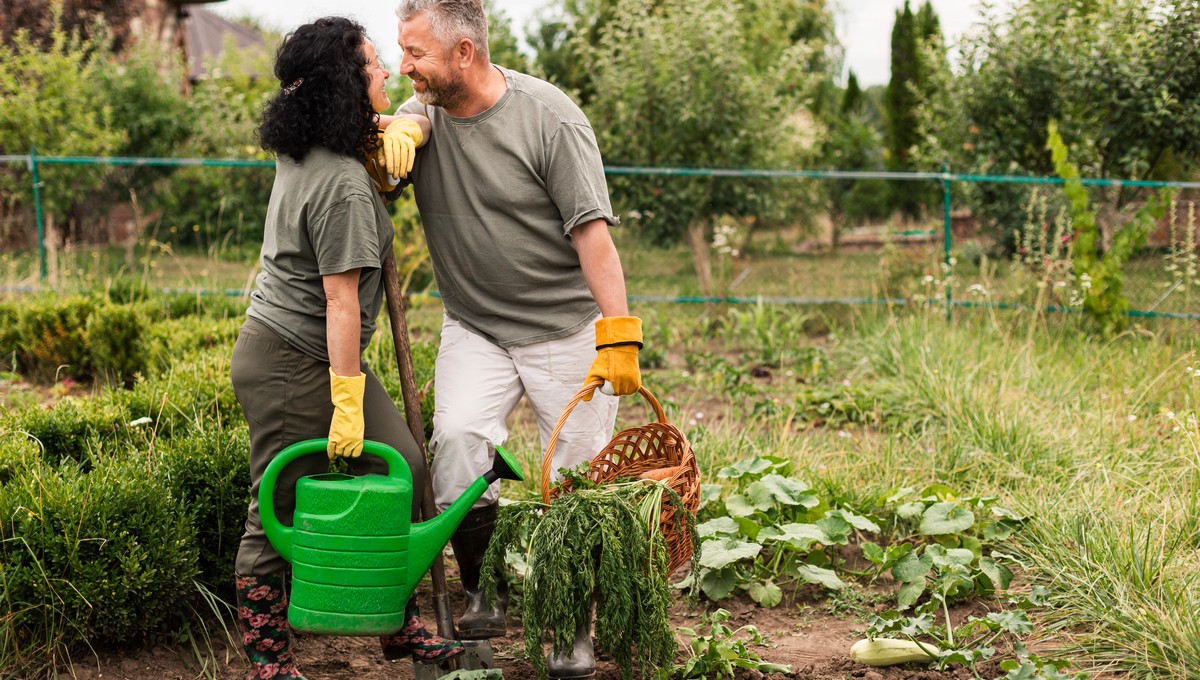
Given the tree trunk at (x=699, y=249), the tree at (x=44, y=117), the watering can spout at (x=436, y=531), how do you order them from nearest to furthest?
the watering can spout at (x=436, y=531), the tree trunk at (x=699, y=249), the tree at (x=44, y=117)

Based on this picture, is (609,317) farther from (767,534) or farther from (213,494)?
(213,494)

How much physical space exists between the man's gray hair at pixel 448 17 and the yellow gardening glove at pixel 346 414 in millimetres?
968

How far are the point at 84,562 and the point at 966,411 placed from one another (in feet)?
11.5

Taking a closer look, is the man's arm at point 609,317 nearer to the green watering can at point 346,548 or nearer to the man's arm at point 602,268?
the man's arm at point 602,268

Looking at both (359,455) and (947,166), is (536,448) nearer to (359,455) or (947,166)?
(359,455)

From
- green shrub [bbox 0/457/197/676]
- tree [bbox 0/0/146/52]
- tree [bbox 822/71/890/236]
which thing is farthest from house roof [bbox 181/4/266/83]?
green shrub [bbox 0/457/197/676]

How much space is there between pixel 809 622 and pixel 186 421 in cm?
218

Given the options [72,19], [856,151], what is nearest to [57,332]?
[72,19]

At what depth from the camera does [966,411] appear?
4703 mm

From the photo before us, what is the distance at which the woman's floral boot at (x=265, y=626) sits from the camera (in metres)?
2.72

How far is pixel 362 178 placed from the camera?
268cm

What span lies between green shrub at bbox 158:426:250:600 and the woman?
0.41m

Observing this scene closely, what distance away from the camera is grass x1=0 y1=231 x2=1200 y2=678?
3.03m

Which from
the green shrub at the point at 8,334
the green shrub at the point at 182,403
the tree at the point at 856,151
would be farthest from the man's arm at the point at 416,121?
the tree at the point at 856,151
